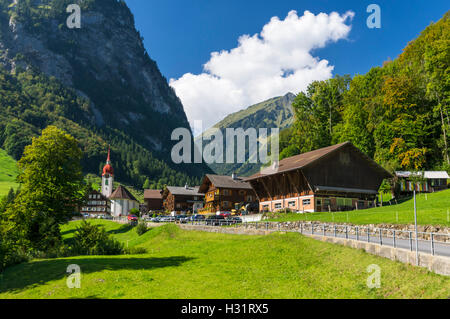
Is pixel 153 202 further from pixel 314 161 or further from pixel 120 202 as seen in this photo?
pixel 314 161

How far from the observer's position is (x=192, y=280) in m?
20.3

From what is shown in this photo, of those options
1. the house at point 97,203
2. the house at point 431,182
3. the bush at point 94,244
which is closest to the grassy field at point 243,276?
the bush at point 94,244

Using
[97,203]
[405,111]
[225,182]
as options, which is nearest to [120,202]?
[97,203]

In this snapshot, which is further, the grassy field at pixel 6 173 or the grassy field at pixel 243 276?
the grassy field at pixel 6 173

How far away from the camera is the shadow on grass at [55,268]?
23.1 meters

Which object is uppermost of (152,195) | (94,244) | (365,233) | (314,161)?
(314,161)

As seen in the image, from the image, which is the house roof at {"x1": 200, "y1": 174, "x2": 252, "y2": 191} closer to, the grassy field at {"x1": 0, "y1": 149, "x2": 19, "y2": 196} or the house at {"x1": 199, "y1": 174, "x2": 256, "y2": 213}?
the house at {"x1": 199, "y1": 174, "x2": 256, "y2": 213}

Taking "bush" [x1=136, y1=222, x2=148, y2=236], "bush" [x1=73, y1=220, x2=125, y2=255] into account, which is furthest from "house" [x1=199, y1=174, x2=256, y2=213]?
"bush" [x1=73, y1=220, x2=125, y2=255]

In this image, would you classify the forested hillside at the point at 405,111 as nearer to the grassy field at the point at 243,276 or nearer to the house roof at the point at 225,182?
the house roof at the point at 225,182

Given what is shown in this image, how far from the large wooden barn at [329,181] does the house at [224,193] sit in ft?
77.6

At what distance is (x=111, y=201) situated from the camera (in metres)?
126

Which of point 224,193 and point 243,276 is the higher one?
point 224,193

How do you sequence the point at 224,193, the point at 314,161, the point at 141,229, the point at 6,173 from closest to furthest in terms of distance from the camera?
the point at 314,161
the point at 141,229
the point at 224,193
the point at 6,173

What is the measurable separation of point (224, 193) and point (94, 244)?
157 ft
